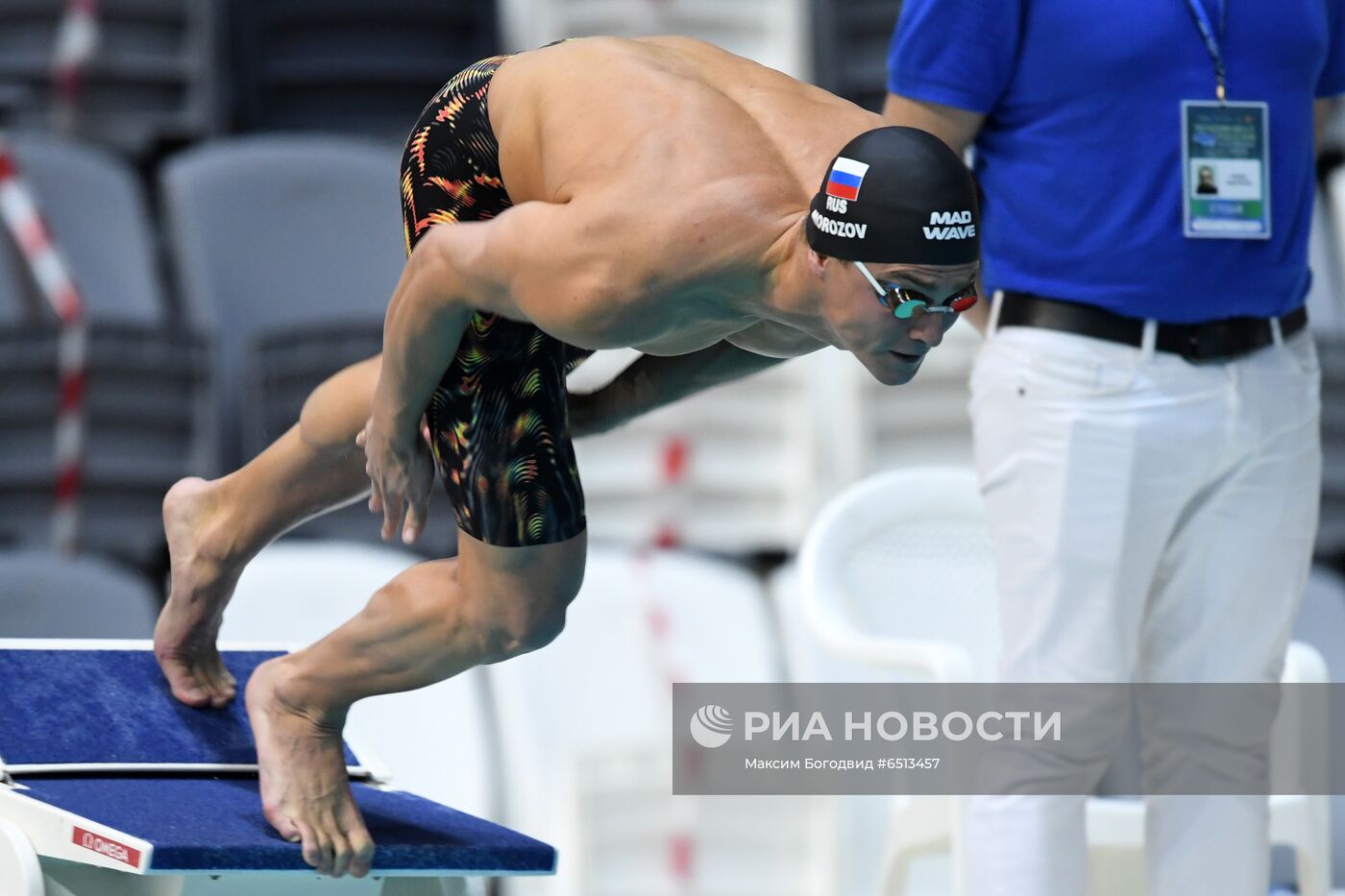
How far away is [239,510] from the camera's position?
117 inches

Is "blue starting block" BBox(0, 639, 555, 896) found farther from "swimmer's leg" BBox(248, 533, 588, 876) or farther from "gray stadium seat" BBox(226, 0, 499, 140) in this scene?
"gray stadium seat" BBox(226, 0, 499, 140)

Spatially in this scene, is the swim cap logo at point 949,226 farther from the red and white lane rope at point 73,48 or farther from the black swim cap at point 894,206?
the red and white lane rope at point 73,48

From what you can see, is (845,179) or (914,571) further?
(914,571)

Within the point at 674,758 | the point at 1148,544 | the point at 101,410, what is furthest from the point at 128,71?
the point at 1148,544

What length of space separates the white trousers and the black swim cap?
2.41ft

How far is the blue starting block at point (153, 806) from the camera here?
2.57 m

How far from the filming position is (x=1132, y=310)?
2955 millimetres

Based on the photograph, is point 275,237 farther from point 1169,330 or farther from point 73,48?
point 1169,330

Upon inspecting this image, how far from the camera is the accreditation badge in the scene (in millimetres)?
2959

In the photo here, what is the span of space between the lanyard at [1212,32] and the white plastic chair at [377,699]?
2.21 meters

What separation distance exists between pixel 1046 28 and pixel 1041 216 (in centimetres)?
28

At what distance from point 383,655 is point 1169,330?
127 centimetres

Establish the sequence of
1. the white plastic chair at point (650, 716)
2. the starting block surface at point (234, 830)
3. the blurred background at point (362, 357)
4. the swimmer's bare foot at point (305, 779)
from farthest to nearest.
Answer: the white plastic chair at point (650, 716) → the blurred background at point (362, 357) → the swimmer's bare foot at point (305, 779) → the starting block surface at point (234, 830)

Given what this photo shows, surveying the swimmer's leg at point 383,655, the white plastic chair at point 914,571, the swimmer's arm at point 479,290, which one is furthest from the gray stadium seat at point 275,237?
→ the swimmer's arm at point 479,290
